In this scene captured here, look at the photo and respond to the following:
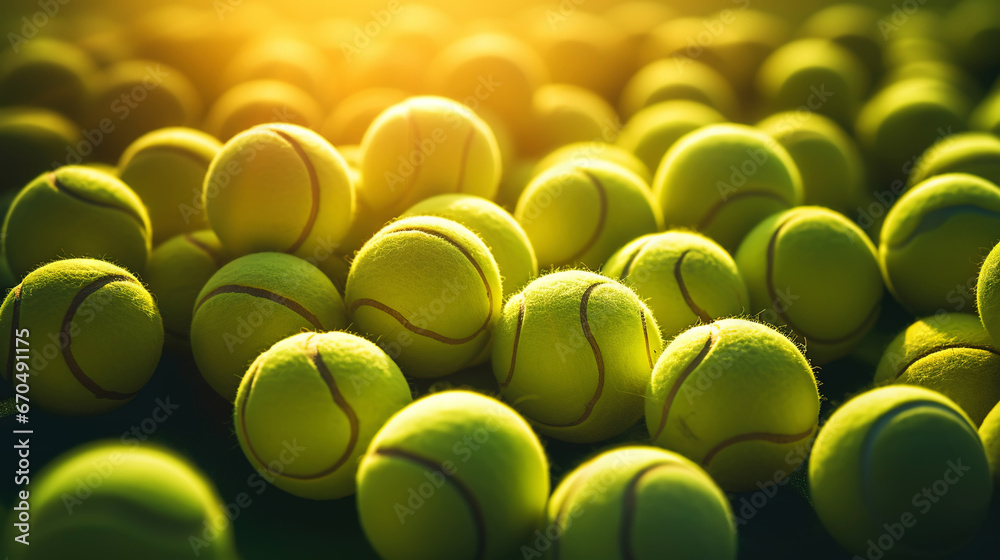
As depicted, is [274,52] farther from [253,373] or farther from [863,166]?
[863,166]

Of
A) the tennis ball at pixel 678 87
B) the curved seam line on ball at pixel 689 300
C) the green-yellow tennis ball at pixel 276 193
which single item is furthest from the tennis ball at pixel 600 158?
Result: the green-yellow tennis ball at pixel 276 193

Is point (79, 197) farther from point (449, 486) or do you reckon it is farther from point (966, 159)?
point (966, 159)

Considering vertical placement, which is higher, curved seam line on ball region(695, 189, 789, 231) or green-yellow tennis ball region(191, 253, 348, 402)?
curved seam line on ball region(695, 189, 789, 231)

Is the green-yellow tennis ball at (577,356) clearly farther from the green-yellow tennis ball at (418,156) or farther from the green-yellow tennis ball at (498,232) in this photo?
the green-yellow tennis ball at (418,156)

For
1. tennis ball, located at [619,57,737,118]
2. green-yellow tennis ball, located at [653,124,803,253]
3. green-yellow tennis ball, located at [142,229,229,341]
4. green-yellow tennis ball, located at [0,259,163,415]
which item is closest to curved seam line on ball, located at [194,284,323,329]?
green-yellow tennis ball, located at [0,259,163,415]

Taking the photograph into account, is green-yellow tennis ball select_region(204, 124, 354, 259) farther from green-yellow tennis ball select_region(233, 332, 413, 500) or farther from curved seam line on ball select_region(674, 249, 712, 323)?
curved seam line on ball select_region(674, 249, 712, 323)

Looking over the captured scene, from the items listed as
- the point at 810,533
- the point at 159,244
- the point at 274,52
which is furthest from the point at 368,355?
the point at 274,52
